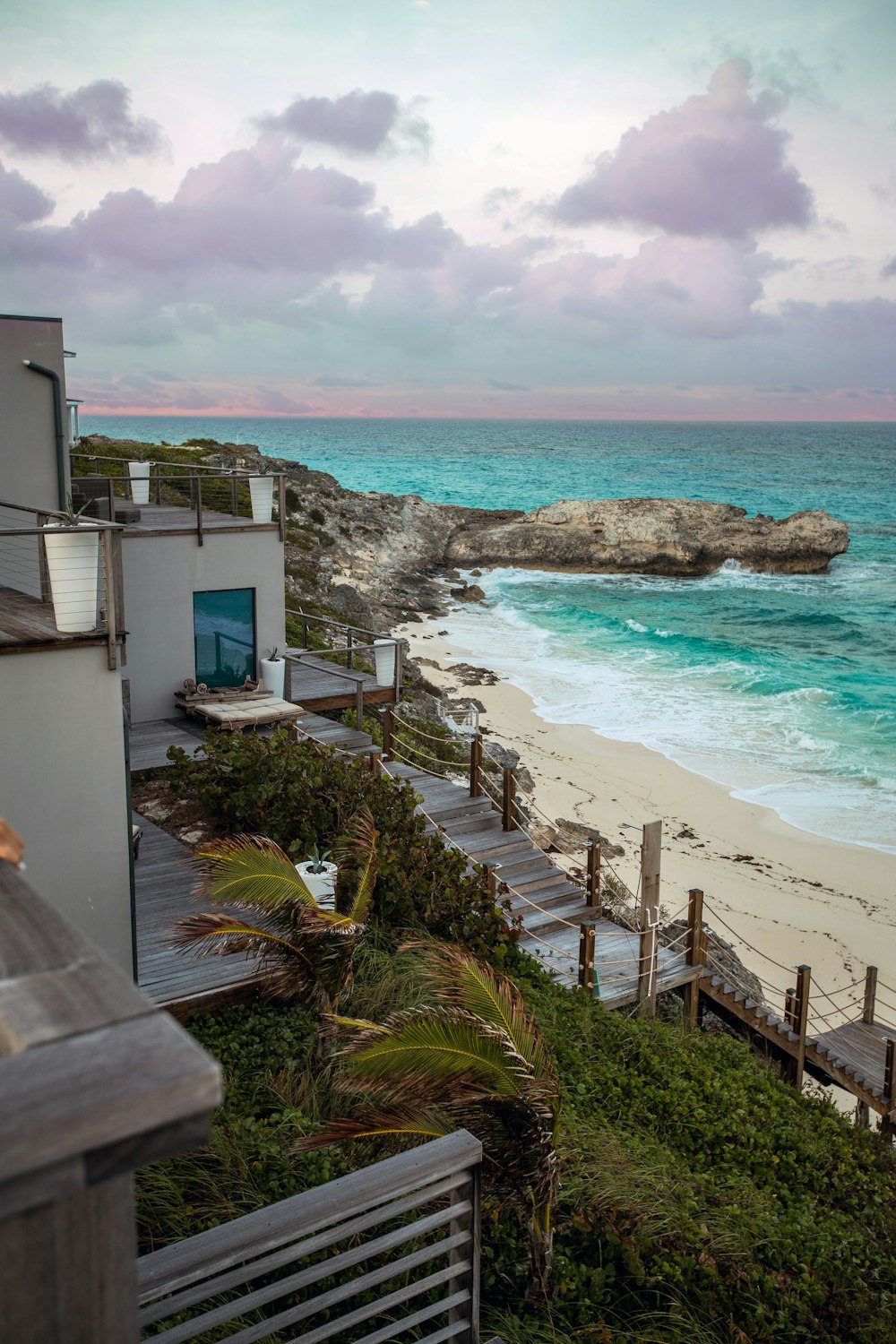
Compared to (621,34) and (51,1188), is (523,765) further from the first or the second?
(621,34)

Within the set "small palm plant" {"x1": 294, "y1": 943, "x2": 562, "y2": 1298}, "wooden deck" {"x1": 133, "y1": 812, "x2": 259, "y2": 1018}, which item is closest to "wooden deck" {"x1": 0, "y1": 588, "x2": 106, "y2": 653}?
"wooden deck" {"x1": 133, "y1": 812, "x2": 259, "y2": 1018}

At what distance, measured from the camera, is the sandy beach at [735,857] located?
16.8m

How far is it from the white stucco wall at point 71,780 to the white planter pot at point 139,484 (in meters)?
13.9

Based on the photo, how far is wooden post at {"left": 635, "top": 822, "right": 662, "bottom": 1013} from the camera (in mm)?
11945

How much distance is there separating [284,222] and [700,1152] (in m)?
104

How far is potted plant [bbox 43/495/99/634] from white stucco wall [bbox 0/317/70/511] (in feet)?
16.8

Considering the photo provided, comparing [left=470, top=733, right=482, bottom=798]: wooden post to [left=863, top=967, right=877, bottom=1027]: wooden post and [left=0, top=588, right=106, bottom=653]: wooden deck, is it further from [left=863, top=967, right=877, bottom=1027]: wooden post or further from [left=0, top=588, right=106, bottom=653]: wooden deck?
[left=0, top=588, right=106, bottom=653]: wooden deck

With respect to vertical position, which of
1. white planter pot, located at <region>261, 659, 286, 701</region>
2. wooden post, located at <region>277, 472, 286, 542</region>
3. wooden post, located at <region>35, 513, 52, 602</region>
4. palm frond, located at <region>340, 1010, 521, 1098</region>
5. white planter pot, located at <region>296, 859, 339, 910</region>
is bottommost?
white planter pot, located at <region>296, 859, 339, 910</region>

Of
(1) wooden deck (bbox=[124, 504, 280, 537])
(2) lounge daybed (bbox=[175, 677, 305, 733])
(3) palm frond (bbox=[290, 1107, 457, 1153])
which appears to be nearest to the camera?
(3) palm frond (bbox=[290, 1107, 457, 1153])

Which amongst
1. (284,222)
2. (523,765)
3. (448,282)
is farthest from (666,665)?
(448,282)

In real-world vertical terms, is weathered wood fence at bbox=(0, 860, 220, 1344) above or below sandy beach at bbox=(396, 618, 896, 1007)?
above

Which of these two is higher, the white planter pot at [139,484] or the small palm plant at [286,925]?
the white planter pot at [139,484]

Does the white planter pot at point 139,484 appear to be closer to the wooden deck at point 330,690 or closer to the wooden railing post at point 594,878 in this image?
the wooden deck at point 330,690

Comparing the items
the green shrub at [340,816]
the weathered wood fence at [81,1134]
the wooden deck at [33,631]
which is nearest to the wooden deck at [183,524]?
the green shrub at [340,816]
